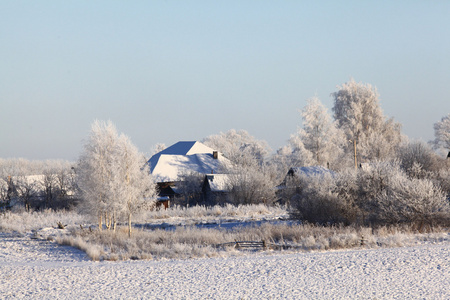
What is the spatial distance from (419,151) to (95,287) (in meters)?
33.9

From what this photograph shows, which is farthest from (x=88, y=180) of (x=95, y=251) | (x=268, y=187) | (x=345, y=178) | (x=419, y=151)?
(x=419, y=151)

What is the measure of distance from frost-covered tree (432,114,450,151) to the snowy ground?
4920 centimetres

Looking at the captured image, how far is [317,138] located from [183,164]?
14.9m

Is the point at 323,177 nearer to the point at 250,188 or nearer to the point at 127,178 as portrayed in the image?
the point at 127,178

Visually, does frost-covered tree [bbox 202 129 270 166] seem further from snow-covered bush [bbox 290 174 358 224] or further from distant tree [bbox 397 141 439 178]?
snow-covered bush [bbox 290 174 358 224]

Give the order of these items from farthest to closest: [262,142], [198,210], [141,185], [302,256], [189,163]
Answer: [262,142] < [189,163] < [198,210] < [141,185] < [302,256]

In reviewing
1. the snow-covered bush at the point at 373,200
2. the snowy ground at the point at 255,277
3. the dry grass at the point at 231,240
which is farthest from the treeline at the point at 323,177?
the snowy ground at the point at 255,277

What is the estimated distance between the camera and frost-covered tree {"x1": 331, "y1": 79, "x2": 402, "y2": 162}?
5650cm

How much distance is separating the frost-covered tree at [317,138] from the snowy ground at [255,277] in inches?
1497

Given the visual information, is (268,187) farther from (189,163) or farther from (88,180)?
(88,180)

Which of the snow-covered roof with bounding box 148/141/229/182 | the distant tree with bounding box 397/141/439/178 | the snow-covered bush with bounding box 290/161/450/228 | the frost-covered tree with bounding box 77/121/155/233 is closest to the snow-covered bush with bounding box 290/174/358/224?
the snow-covered bush with bounding box 290/161/450/228

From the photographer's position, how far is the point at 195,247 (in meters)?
17.8

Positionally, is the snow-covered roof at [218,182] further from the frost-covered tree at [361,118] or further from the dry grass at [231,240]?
the dry grass at [231,240]

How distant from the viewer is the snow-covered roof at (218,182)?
47.1m
